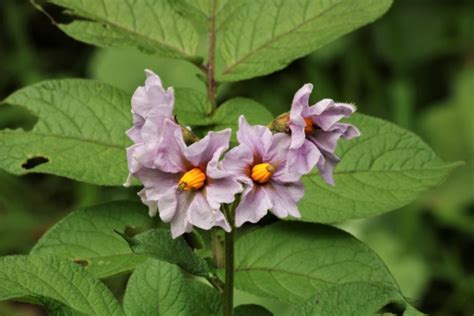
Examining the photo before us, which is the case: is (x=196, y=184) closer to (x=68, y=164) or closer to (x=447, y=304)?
(x=68, y=164)

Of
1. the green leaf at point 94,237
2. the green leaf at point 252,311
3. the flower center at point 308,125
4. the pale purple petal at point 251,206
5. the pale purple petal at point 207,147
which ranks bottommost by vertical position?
the green leaf at point 252,311

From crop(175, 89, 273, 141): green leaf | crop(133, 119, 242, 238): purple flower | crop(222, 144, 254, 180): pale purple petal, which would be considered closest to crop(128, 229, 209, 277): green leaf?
crop(133, 119, 242, 238): purple flower

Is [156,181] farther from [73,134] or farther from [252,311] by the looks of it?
[73,134]

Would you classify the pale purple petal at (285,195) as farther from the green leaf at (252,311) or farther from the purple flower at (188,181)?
the green leaf at (252,311)

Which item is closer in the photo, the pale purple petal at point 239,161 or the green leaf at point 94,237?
the pale purple petal at point 239,161

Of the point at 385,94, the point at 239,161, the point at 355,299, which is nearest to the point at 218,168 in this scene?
the point at 239,161

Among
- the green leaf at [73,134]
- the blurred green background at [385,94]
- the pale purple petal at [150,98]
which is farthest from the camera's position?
the blurred green background at [385,94]

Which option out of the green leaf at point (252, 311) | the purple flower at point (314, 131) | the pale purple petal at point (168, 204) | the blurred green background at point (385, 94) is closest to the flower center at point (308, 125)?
the purple flower at point (314, 131)

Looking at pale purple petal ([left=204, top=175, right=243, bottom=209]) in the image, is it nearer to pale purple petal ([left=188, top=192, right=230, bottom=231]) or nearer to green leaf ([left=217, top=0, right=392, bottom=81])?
pale purple petal ([left=188, top=192, right=230, bottom=231])
